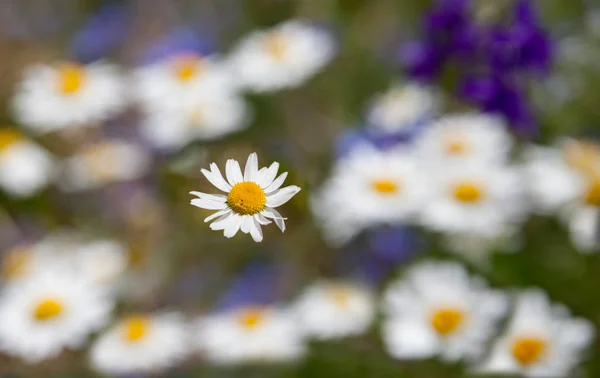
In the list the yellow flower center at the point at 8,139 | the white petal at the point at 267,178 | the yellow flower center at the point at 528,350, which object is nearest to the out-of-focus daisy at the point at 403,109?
the yellow flower center at the point at 528,350

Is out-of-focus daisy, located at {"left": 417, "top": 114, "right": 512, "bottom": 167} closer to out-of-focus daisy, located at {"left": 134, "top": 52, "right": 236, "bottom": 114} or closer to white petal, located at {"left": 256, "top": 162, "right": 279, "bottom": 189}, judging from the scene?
out-of-focus daisy, located at {"left": 134, "top": 52, "right": 236, "bottom": 114}

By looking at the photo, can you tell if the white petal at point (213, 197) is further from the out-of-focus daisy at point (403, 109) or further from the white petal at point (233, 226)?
the out-of-focus daisy at point (403, 109)

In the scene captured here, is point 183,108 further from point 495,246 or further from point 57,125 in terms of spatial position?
point 495,246

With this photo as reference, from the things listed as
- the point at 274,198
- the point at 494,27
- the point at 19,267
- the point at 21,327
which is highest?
the point at 494,27

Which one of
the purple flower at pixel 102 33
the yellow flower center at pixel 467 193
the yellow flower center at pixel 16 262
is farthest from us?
the purple flower at pixel 102 33

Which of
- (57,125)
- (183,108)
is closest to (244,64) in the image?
(183,108)

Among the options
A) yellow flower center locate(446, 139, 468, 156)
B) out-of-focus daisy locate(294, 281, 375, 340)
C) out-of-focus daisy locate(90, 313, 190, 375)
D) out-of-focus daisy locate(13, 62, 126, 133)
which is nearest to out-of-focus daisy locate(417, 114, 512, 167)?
yellow flower center locate(446, 139, 468, 156)

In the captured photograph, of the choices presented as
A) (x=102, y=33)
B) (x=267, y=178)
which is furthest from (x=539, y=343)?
(x=102, y=33)
